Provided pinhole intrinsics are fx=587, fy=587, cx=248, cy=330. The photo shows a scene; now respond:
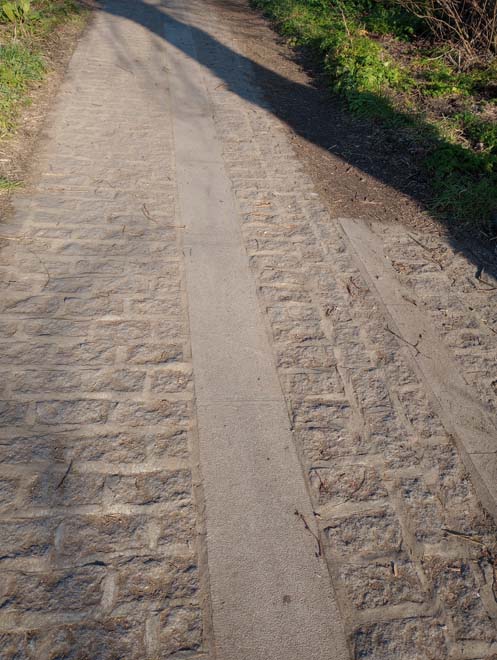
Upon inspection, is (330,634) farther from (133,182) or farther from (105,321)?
(133,182)

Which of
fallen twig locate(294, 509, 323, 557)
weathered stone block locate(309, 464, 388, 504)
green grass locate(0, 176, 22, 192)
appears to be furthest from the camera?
A: green grass locate(0, 176, 22, 192)

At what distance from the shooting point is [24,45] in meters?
8.67

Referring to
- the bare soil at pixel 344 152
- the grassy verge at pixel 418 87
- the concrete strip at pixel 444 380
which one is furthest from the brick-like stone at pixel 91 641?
the grassy verge at pixel 418 87

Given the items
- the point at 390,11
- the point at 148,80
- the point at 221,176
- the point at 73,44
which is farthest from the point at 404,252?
the point at 390,11

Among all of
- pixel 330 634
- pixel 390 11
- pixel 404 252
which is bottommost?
pixel 330 634

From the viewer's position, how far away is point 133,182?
5.89m

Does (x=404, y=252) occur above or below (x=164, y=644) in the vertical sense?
above

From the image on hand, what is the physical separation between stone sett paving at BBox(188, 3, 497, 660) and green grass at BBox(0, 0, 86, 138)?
11.6 ft

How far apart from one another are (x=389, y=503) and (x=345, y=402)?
2.45 feet

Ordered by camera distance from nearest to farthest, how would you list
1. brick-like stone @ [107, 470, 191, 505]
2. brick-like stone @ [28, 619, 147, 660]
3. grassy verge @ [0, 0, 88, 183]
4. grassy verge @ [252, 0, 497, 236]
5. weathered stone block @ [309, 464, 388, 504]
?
brick-like stone @ [28, 619, 147, 660] < brick-like stone @ [107, 470, 191, 505] < weathered stone block @ [309, 464, 388, 504] < grassy verge @ [252, 0, 497, 236] < grassy verge @ [0, 0, 88, 183]

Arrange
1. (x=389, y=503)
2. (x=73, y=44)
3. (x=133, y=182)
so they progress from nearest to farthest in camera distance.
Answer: (x=389, y=503)
(x=133, y=182)
(x=73, y=44)

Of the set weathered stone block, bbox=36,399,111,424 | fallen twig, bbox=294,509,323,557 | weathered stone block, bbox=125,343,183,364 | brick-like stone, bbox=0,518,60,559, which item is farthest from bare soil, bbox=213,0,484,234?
brick-like stone, bbox=0,518,60,559

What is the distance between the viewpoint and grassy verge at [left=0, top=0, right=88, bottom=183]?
688cm

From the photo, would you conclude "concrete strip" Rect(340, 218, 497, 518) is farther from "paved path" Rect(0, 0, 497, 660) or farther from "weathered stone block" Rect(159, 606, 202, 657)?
"weathered stone block" Rect(159, 606, 202, 657)
